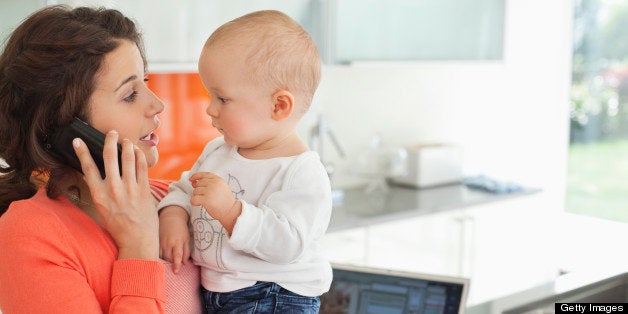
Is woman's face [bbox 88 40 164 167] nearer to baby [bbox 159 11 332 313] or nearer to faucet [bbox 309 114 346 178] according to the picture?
baby [bbox 159 11 332 313]

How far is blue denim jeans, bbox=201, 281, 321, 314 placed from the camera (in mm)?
1191

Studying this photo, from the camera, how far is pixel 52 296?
1.06 metres

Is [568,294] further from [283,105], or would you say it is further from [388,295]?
[283,105]

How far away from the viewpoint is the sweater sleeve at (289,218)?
1111 millimetres

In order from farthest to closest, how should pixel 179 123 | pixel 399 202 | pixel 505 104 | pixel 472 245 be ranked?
1. pixel 505 104
2. pixel 472 245
3. pixel 399 202
4. pixel 179 123

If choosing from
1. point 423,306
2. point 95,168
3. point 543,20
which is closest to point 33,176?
point 95,168

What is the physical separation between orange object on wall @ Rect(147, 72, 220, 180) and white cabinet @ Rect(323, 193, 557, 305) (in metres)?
0.65

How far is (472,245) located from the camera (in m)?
3.57

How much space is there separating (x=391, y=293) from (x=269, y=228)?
435mm

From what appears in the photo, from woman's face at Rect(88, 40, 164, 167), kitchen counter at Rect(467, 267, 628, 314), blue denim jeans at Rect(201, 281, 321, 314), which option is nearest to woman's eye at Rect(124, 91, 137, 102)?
woman's face at Rect(88, 40, 164, 167)

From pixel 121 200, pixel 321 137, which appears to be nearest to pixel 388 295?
pixel 121 200

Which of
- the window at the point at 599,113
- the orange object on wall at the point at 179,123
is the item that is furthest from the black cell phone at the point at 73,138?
the window at the point at 599,113

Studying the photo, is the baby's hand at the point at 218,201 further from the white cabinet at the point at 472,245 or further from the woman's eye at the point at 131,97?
the white cabinet at the point at 472,245

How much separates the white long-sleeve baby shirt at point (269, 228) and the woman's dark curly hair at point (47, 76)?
23cm
